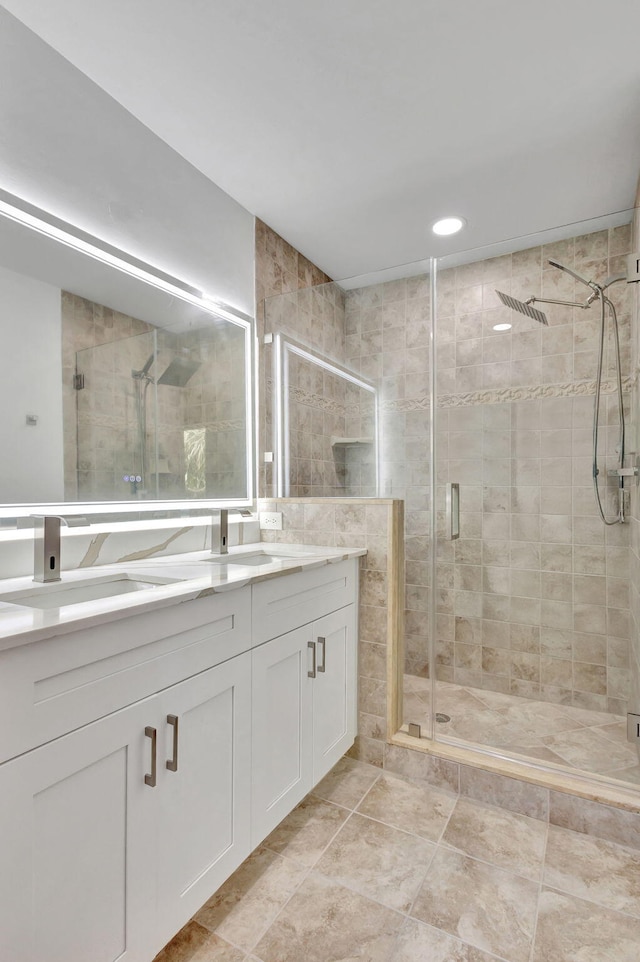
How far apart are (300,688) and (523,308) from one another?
178 centimetres

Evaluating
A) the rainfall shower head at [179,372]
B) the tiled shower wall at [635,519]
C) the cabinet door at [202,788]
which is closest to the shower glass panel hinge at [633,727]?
the tiled shower wall at [635,519]

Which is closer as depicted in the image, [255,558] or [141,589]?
[141,589]

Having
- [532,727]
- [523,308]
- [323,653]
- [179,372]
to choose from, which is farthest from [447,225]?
[532,727]

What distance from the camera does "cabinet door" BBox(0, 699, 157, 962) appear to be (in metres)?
Answer: 0.79

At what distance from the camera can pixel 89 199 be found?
1.58m

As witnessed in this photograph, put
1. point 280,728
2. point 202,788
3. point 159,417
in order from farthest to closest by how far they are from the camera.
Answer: point 159,417
point 280,728
point 202,788

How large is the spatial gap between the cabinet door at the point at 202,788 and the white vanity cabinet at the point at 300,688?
0.22 ft

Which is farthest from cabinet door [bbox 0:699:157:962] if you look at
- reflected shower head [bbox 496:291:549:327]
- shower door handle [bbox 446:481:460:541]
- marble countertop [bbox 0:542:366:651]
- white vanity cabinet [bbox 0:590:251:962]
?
reflected shower head [bbox 496:291:549:327]

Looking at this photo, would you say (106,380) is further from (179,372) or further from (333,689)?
(333,689)

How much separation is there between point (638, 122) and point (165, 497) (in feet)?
7.32

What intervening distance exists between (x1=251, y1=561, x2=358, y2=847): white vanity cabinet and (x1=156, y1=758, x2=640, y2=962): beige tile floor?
159mm

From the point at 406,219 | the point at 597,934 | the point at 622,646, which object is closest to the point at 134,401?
the point at 406,219

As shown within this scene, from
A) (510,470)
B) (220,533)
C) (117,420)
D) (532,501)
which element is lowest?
(220,533)

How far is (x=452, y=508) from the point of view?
2.15 meters
